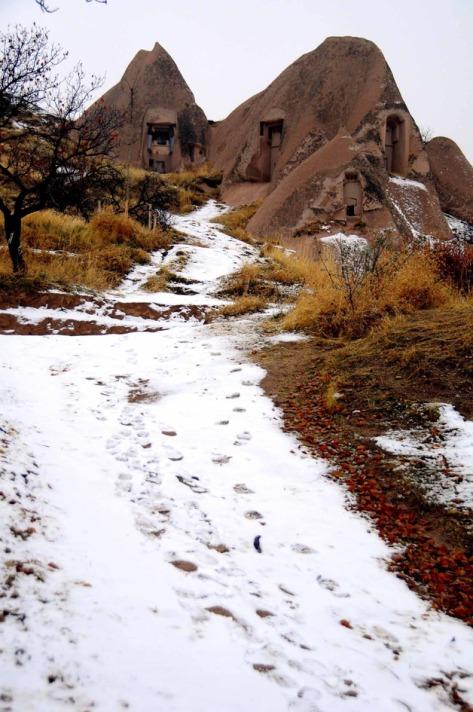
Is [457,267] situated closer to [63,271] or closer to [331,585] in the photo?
[331,585]

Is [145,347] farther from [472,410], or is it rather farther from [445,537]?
[445,537]

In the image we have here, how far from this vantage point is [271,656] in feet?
4.79

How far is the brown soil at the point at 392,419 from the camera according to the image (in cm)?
206

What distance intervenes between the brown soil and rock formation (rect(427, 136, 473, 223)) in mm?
18350

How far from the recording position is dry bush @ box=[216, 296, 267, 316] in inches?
290

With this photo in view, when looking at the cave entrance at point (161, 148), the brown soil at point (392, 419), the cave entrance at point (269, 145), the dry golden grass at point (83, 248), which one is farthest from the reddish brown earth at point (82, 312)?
the cave entrance at point (161, 148)

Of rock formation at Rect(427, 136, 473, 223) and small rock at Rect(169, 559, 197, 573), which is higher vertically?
rock formation at Rect(427, 136, 473, 223)

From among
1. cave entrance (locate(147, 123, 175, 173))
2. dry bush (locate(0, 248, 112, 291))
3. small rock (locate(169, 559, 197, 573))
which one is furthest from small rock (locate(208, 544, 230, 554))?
cave entrance (locate(147, 123, 175, 173))

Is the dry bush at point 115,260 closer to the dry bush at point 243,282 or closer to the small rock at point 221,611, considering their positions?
the dry bush at point 243,282

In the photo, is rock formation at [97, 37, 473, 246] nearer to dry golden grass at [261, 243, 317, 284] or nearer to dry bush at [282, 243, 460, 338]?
dry golden grass at [261, 243, 317, 284]

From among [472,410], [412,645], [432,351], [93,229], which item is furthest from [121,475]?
[93,229]

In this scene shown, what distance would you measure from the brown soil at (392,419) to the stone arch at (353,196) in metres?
10.4

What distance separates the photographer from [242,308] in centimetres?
740

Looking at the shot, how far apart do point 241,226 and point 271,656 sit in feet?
52.4
